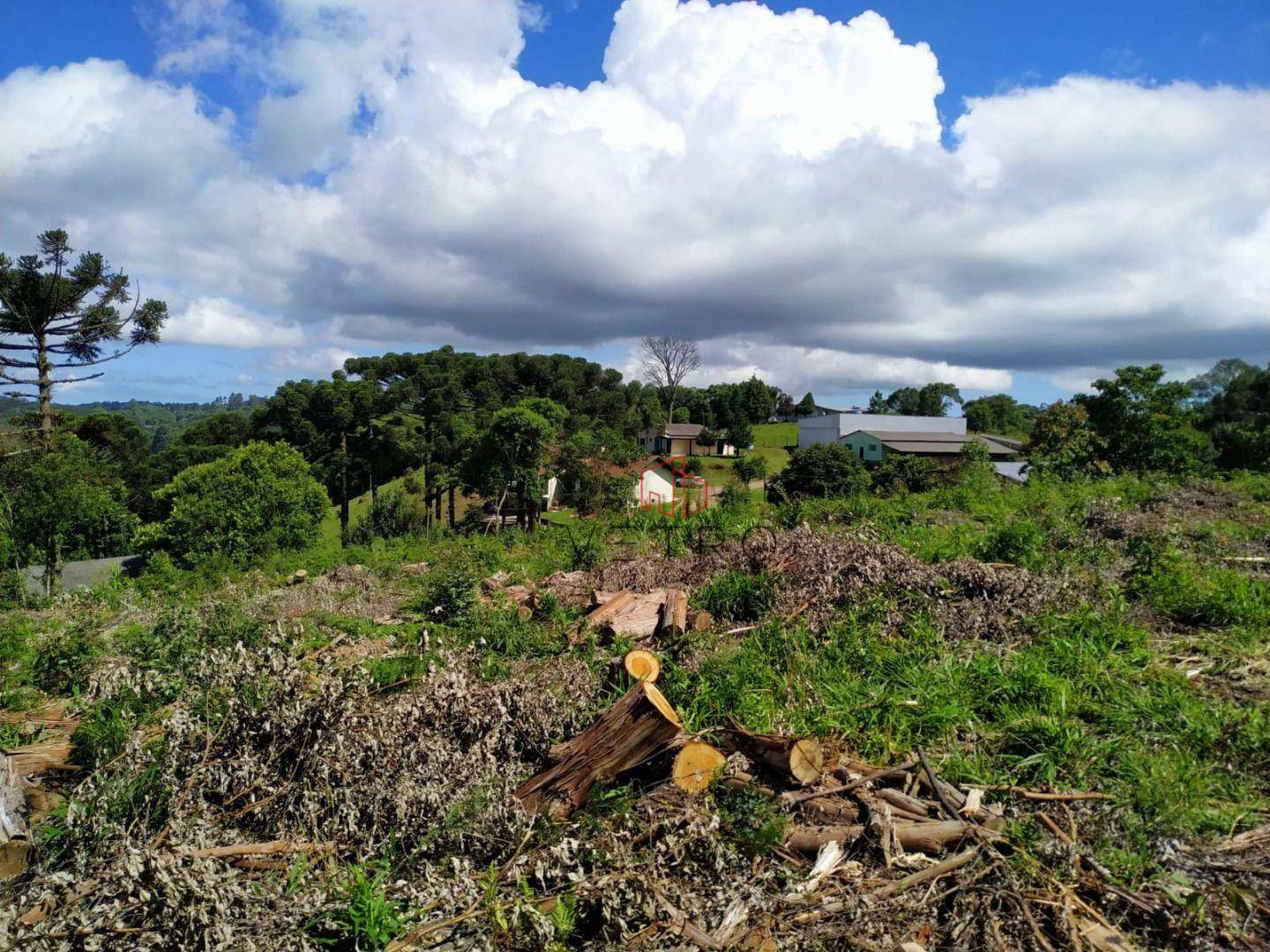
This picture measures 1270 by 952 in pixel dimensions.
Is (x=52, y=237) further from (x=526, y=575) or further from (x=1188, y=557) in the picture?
(x=1188, y=557)

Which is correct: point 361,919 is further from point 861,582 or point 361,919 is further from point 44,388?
point 44,388

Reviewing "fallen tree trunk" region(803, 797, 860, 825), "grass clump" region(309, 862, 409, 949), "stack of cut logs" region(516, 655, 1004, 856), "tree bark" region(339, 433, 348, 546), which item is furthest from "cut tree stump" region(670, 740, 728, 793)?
"tree bark" region(339, 433, 348, 546)

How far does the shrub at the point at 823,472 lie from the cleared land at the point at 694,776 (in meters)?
21.1

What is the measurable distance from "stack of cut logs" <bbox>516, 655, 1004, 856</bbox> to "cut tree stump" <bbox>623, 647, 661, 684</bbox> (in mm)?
703

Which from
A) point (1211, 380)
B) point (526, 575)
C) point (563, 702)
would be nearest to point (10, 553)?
point (526, 575)

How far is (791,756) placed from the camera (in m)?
3.50

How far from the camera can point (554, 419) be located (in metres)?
30.8

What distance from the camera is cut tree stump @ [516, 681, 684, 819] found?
3.53 metres

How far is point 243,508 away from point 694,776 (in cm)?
1685

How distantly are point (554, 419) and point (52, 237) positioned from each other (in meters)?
17.9

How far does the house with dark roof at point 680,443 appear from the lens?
60656 mm

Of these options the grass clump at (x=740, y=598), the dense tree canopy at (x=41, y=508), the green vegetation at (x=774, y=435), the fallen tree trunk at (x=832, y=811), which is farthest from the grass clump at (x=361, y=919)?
the green vegetation at (x=774, y=435)

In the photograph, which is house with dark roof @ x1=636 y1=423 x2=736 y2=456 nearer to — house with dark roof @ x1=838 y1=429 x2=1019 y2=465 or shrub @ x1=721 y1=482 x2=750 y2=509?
house with dark roof @ x1=838 y1=429 x2=1019 y2=465

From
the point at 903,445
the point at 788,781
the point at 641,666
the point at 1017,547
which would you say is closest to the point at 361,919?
the point at 788,781
